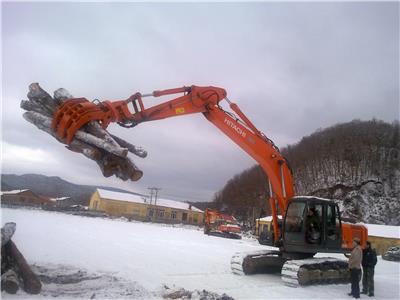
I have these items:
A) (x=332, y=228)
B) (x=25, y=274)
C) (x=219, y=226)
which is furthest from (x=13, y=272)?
(x=219, y=226)

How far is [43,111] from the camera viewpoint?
29.7ft

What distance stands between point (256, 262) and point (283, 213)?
1938mm

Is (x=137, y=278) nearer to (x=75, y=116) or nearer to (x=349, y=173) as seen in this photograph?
(x=75, y=116)

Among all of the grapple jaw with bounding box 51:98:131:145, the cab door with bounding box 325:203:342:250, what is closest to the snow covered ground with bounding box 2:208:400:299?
the cab door with bounding box 325:203:342:250

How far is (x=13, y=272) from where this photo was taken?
805 centimetres

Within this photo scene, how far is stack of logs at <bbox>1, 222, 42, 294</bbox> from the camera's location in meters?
7.75

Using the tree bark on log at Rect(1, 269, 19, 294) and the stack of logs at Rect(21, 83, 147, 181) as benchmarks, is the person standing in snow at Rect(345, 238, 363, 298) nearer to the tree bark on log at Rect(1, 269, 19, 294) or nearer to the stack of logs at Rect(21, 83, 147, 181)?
the stack of logs at Rect(21, 83, 147, 181)

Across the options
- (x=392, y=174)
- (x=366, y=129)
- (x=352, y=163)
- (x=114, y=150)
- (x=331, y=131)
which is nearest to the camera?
(x=114, y=150)

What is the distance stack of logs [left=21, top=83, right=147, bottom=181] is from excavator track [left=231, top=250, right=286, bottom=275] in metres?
6.07

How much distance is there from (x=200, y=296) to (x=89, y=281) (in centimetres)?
266

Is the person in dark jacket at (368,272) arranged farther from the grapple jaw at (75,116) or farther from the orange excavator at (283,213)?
the grapple jaw at (75,116)

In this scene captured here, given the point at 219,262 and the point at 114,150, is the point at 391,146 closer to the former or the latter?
the point at 219,262

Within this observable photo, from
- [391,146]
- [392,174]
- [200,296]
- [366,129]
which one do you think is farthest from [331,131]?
[200,296]

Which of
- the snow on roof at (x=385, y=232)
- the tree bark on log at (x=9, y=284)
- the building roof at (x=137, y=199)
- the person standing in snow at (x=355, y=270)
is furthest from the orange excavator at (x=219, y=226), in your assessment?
the building roof at (x=137, y=199)
